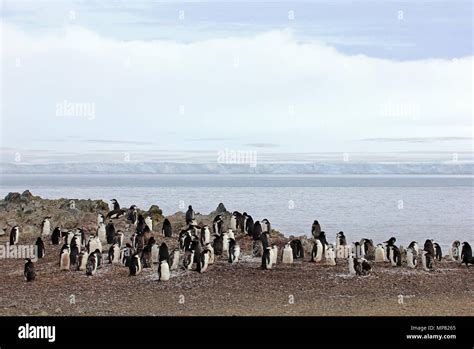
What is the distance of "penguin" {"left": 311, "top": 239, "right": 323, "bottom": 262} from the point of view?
18938mm

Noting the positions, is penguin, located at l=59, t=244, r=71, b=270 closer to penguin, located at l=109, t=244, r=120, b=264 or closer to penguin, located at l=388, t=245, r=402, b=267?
penguin, located at l=109, t=244, r=120, b=264

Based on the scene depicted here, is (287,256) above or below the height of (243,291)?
above

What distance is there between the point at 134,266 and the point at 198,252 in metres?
1.64

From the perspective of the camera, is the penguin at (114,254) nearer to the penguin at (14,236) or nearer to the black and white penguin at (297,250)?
the penguin at (14,236)

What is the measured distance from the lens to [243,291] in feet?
50.8

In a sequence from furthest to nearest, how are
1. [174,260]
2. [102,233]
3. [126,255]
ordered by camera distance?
[102,233], [126,255], [174,260]

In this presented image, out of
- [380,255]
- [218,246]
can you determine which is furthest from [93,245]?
[380,255]

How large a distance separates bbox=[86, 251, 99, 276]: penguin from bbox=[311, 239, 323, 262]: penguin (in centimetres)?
580

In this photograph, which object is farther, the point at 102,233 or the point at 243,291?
the point at 102,233

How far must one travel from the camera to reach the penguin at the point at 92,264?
672 inches

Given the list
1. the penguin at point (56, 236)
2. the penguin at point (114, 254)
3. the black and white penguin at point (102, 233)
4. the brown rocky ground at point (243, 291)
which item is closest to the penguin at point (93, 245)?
the brown rocky ground at point (243, 291)

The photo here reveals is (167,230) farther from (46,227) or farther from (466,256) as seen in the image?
(466,256)
